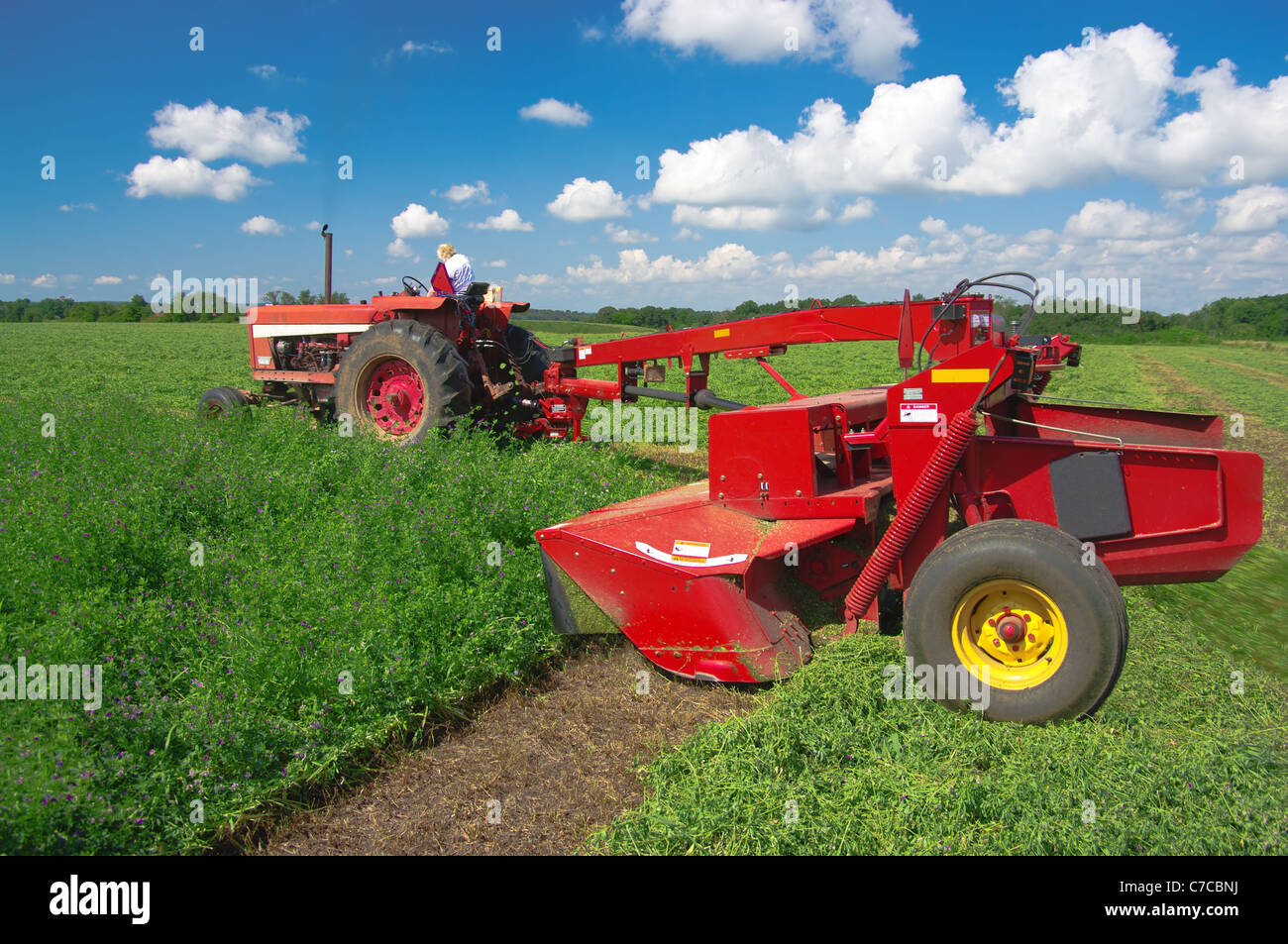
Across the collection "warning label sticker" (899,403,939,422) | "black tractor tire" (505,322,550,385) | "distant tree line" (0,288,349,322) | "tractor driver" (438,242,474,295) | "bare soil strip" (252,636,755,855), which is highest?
"distant tree line" (0,288,349,322)

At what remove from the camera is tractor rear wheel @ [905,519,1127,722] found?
Result: 3.16m

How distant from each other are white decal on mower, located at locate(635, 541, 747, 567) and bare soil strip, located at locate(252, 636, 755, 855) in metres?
0.66

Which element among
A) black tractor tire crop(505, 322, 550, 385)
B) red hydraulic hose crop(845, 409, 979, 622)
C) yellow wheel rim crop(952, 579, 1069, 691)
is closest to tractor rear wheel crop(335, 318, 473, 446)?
black tractor tire crop(505, 322, 550, 385)

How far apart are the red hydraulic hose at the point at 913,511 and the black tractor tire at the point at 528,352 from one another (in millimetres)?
5530

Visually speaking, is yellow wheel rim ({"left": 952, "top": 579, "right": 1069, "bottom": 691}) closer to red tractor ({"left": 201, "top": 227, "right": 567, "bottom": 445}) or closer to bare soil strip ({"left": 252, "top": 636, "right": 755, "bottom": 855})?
bare soil strip ({"left": 252, "top": 636, "right": 755, "bottom": 855})

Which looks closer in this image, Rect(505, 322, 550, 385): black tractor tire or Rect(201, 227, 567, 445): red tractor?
Rect(201, 227, 567, 445): red tractor

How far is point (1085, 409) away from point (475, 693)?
4089 millimetres

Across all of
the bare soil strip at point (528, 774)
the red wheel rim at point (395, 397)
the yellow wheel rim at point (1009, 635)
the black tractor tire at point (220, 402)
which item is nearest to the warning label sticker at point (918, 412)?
the yellow wheel rim at point (1009, 635)

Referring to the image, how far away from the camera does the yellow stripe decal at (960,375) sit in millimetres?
3567

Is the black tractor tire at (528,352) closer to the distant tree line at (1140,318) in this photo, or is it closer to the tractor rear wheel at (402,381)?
the tractor rear wheel at (402,381)

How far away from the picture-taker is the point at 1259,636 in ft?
15.7

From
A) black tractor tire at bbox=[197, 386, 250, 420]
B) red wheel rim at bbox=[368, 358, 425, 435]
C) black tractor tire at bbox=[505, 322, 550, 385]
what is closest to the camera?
red wheel rim at bbox=[368, 358, 425, 435]
